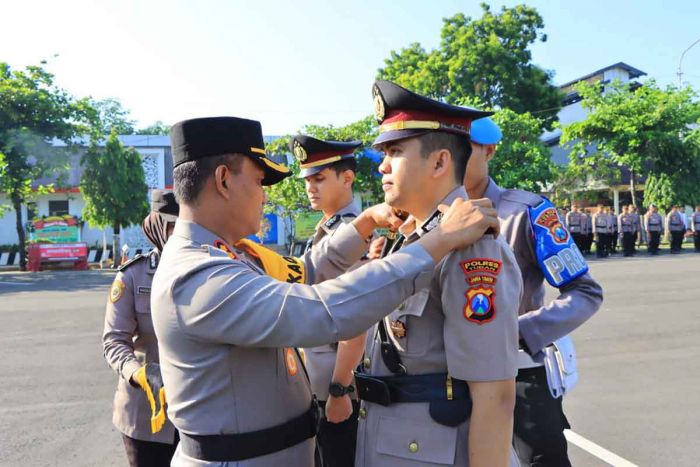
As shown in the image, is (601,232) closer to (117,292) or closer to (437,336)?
(117,292)

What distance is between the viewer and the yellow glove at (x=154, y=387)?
2.32m

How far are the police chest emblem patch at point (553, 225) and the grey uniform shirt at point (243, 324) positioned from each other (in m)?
1.24

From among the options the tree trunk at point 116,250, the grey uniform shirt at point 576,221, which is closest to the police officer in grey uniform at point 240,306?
the grey uniform shirt at point 576,221

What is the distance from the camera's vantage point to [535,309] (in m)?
2.77

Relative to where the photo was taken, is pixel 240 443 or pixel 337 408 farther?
pixel 337 408

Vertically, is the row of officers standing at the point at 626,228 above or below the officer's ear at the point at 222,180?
below

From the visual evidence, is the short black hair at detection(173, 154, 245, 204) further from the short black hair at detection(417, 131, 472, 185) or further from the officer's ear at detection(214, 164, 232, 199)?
the short black hair at detection(417, 131, 472, 185)

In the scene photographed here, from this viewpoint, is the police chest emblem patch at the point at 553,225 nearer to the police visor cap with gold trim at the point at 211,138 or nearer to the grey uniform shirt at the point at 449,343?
the grey uniform shirt at the point at 449,343

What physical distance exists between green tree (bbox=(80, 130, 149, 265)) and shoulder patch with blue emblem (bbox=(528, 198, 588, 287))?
24633 mm

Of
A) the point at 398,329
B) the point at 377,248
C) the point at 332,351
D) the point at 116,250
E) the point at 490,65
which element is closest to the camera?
the point at 398,329

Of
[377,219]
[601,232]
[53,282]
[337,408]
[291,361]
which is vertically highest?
[377,219]

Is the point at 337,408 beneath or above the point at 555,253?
beneath

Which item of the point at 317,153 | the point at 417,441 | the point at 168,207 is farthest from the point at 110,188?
the point at 417,441

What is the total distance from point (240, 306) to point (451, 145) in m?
0.89
